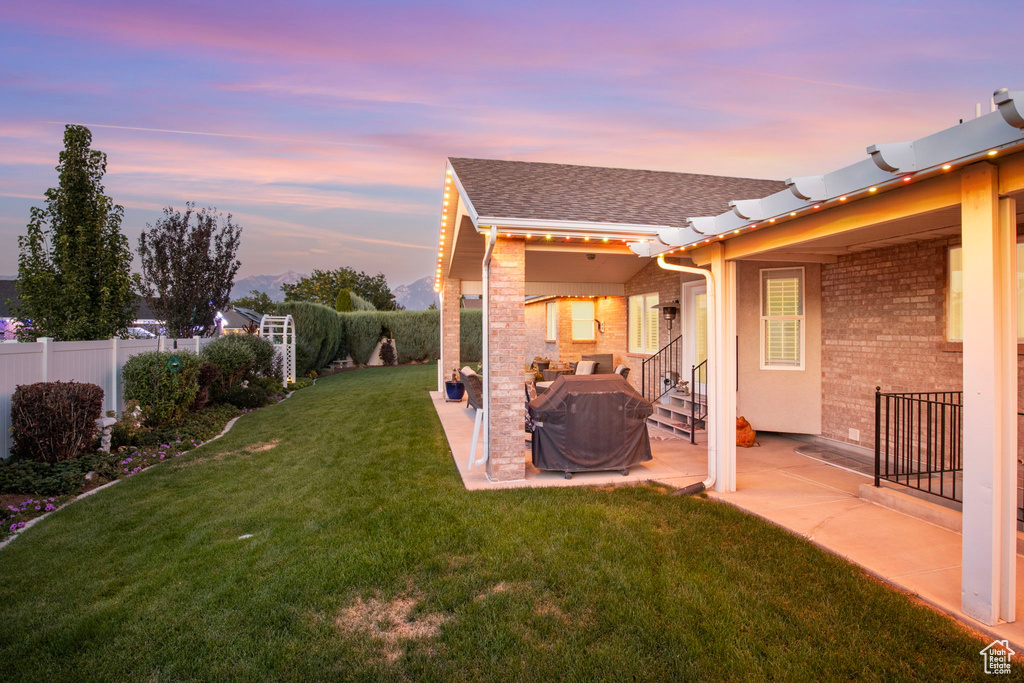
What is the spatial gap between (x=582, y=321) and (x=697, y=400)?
680 cm

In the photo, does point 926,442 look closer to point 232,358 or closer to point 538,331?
point 232,358

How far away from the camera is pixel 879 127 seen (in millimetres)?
12547

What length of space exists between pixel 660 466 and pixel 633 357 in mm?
5531

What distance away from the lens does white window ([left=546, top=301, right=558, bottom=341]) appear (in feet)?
53.5

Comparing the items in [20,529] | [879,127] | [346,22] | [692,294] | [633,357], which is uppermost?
[346,22]

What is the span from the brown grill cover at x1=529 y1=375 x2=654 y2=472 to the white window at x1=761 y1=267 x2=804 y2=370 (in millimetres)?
2990

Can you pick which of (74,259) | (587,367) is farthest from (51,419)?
(587,367)

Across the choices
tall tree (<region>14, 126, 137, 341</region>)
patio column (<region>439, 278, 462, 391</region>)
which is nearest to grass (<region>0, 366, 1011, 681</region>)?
tall tree (<region>14, 126, 137, 341</region>)

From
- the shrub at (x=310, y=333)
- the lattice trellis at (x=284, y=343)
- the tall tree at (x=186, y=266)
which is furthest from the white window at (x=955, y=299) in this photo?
the shrub at (x=310, y=333)

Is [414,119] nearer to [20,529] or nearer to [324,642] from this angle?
[20,529]

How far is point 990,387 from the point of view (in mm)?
2908

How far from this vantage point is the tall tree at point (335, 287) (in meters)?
53.1

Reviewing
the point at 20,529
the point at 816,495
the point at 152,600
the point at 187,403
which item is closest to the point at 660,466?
the point at 816,495

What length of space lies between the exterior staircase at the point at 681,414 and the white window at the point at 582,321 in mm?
5397
